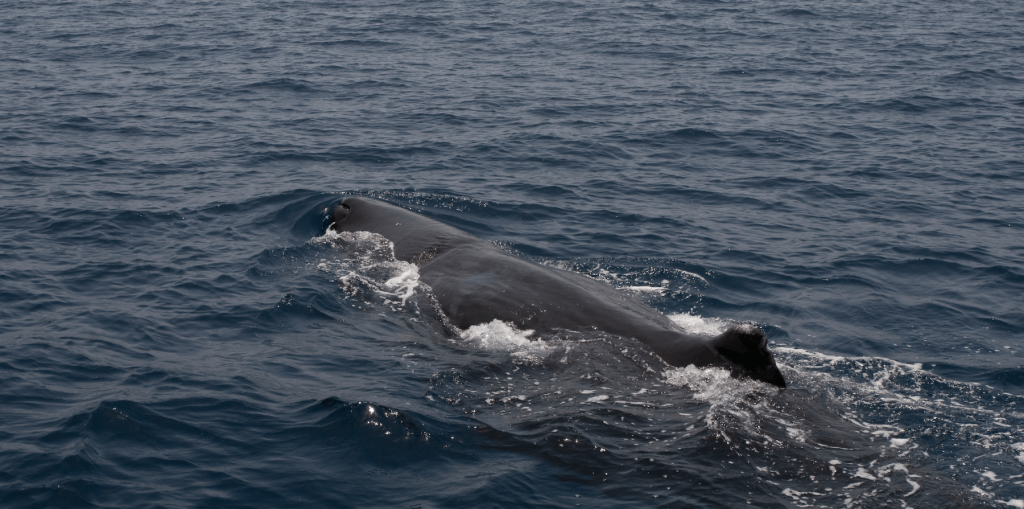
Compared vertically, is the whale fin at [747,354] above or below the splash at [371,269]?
above

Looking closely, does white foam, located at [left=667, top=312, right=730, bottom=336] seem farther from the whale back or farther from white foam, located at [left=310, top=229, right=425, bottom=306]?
white foam, located at [left=310, top=229, right=425, bottom=306]

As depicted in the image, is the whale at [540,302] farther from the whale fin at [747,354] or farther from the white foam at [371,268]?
the white foam at [371,268]

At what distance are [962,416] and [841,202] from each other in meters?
13.2

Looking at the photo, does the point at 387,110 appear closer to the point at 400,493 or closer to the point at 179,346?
the point at 179,346

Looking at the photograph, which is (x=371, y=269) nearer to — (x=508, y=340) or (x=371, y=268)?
(x=371, y=268)

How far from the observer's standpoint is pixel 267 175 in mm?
27969

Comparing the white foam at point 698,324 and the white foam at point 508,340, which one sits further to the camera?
the white foam at point 698,324

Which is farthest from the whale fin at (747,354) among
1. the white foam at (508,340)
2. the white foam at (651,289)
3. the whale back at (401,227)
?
the whale back at (401,227)

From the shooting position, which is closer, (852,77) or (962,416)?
(962,416)

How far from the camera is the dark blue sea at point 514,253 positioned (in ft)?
40.2

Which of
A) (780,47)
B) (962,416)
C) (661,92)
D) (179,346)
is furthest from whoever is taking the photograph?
(780,47)

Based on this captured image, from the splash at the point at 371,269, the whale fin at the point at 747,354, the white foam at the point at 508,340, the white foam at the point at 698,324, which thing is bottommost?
the white foam at the point at 698,324

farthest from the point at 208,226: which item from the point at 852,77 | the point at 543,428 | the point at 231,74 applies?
the point at 852,77

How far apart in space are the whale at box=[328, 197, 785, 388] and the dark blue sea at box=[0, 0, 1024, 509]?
14.3 inches
